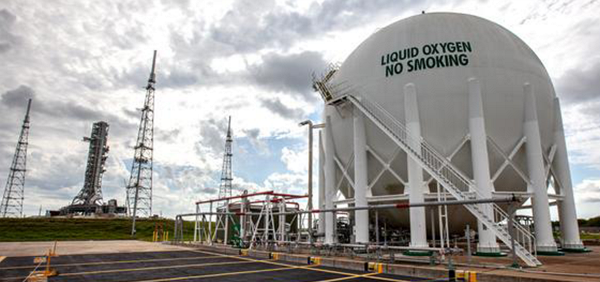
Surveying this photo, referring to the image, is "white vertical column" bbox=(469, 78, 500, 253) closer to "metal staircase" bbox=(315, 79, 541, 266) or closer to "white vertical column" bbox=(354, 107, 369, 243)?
"metal staircase" bbox=(315, 79, 541, 266)

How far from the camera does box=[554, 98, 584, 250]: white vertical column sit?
16.9m

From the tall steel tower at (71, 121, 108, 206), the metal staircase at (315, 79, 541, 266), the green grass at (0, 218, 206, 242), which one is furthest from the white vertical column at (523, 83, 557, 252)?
the tall steel tower at (71, 121, 108, 206)

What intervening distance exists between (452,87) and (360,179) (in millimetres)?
5626

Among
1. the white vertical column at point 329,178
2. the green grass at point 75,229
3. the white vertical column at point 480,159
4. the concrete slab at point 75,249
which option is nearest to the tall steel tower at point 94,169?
the green grass at point 75,229

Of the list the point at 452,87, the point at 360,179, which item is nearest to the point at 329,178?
the point at 360,179

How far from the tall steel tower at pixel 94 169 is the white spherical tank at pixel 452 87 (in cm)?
6097

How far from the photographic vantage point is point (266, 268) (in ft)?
39.4

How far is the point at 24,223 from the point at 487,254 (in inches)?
1922

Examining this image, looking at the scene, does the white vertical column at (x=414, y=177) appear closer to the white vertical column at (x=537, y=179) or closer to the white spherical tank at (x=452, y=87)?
the white spherical tank at (x=452, y=87)

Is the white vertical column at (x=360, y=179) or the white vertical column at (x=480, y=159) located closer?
the white vertical column at (x=480, y=159)

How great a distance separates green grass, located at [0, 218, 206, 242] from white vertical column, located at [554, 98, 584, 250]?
30.9 meters

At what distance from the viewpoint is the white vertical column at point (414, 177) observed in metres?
14.4

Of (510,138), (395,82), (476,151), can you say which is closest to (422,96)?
(395,82)

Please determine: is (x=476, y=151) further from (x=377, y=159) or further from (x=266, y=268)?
(x=266, y=268)
